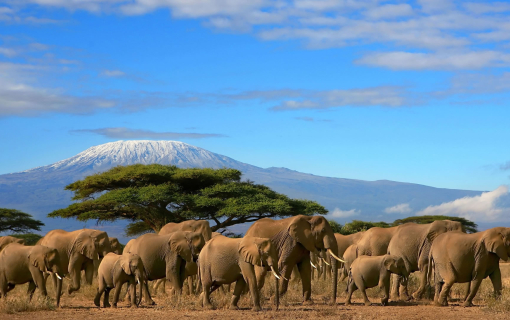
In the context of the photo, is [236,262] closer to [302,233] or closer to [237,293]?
[237,293]

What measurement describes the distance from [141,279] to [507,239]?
863cm

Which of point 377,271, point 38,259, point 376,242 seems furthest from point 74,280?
point 376,242

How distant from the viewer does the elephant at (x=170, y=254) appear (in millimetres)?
17141

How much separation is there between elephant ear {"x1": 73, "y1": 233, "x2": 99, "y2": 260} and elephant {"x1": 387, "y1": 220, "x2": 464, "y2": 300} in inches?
321

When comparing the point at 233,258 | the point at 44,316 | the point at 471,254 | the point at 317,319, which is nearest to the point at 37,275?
the point at 44,316

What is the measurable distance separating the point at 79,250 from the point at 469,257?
1044 centimetres

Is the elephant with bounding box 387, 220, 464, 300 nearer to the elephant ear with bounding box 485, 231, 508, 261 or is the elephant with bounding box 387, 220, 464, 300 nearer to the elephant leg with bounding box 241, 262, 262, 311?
the elephant ear with bounding box 485, 231, 508, 261

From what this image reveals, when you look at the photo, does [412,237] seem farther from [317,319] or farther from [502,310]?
[317,319]

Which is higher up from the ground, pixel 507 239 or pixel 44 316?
pixel 507 239

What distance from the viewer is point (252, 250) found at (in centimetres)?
1498

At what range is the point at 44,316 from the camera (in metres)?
15.0

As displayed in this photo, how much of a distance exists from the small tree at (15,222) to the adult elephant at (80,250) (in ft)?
114

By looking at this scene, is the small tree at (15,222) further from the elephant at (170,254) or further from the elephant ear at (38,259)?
the elephant ear at (38,259)

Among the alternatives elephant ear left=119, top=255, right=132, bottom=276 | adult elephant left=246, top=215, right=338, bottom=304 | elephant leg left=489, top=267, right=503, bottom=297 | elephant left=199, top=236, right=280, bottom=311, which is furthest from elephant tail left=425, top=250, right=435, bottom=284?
elephant ear left=119, top=255, right=132, bottom=276
